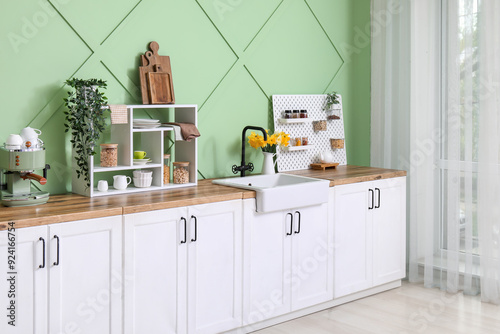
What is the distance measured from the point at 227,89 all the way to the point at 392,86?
1.44m

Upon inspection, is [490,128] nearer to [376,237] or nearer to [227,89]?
[376,237]

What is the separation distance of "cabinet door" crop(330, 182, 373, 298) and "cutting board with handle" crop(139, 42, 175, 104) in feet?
4.19

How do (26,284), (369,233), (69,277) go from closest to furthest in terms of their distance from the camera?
(26,284) < (69,277) < (369,233)

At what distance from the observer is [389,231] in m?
4.23

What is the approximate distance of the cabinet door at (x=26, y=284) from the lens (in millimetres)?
2516

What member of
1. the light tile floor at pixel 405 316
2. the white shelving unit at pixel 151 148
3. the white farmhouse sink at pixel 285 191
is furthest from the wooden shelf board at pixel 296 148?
the light tile floor at pixel 405 316

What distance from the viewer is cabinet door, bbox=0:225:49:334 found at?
8.25 feet

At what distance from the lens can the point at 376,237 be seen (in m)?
4.14

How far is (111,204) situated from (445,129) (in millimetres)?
2594

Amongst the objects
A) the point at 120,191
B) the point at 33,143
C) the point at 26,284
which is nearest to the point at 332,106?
the point at 120,191

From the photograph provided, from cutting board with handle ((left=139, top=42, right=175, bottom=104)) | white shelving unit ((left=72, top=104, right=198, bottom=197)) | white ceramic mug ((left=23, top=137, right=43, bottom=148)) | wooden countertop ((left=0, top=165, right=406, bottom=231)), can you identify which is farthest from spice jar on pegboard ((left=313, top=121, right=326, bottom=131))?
white ceramic mug ((left=23, top=137, right=43, bottom=148))

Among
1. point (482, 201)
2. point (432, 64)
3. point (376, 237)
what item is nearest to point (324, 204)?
point (376, 237)

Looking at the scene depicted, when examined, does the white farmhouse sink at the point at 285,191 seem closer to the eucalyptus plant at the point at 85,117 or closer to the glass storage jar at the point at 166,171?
the glass storage jar at the point at 166,171

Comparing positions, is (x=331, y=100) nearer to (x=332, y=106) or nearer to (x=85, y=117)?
(x=332, y=106)
